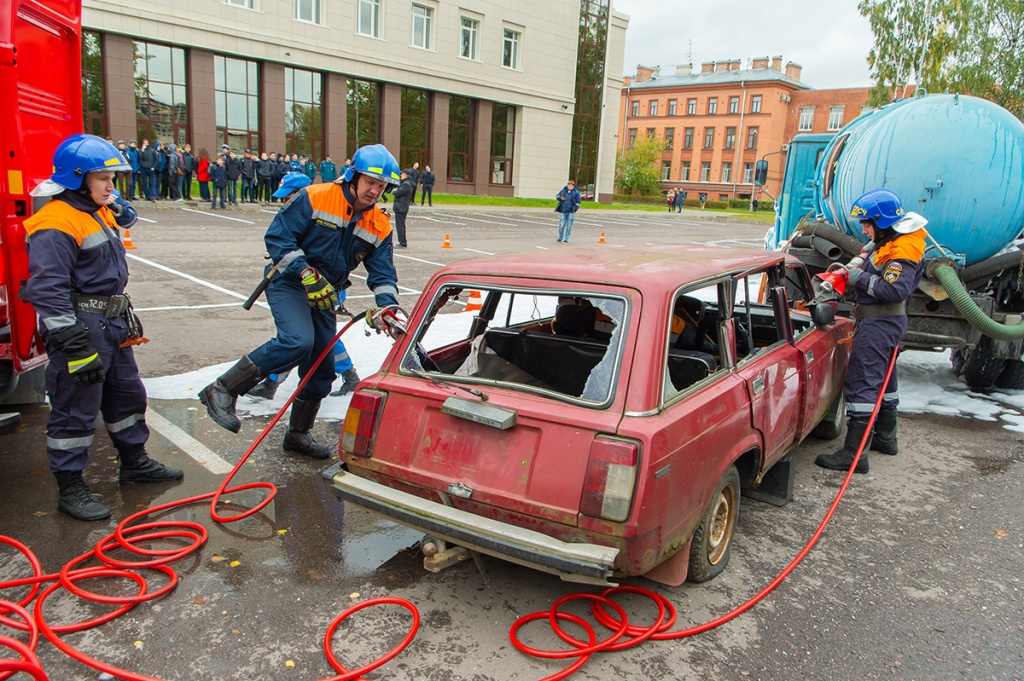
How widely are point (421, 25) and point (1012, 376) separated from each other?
31.7m

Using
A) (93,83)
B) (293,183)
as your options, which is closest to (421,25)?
(93,83)

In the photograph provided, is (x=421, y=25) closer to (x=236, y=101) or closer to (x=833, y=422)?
(x=236, y=101)

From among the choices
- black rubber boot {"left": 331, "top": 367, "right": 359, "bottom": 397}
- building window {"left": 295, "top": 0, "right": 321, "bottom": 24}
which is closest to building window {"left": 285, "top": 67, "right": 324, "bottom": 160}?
building window {"left": 295, "top": 0, "right": 321, "bottom": 24}

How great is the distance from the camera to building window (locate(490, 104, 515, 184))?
1486 inches

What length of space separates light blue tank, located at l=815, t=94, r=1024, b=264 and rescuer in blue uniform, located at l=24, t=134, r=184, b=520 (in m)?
5.99

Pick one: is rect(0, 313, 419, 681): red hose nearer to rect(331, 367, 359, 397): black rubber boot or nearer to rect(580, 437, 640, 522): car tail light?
rect(580, 437, 640, 522): car tail light

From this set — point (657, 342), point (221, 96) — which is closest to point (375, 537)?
point (657, 342)

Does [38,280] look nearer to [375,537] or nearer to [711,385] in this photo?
[375,537]

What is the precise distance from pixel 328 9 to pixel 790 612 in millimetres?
32030

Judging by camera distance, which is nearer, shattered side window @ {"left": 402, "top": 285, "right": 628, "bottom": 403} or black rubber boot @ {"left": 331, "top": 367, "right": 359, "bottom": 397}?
shattered side window @ {"left": 402, "top": 285, "right": 628, "bottom": 403}

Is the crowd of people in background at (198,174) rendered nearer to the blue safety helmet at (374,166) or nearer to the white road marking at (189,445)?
the white road marking at (189,445)

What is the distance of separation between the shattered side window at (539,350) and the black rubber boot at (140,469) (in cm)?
173

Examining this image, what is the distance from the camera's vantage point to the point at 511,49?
37406 mm

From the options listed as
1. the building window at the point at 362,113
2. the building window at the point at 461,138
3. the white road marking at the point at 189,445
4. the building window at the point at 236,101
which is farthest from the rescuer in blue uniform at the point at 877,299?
the building window at the point at 461,138
